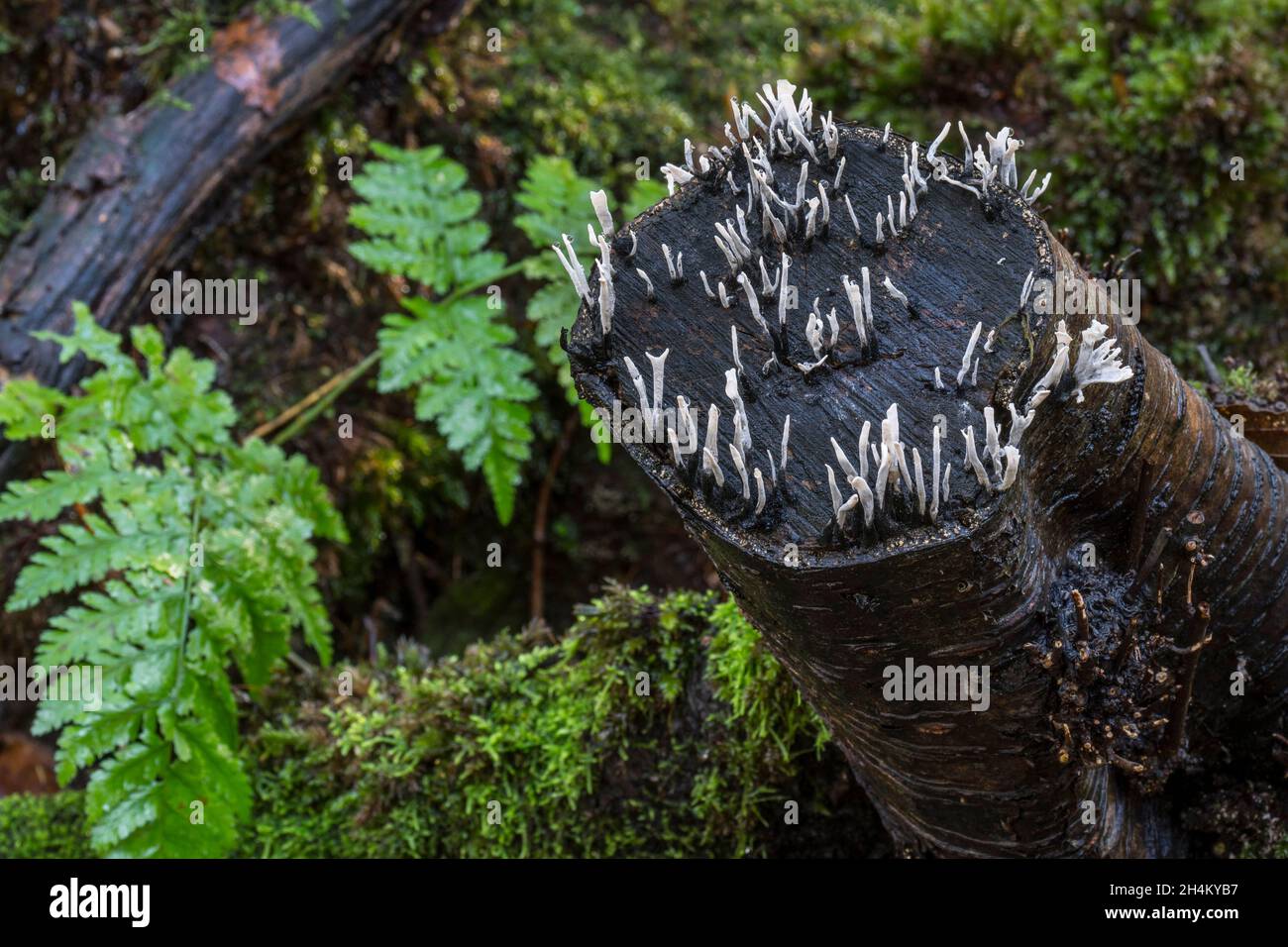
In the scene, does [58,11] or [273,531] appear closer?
[273,531]

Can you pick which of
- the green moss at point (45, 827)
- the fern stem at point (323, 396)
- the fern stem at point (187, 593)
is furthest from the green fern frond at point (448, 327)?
the green moss at point (45, 827)

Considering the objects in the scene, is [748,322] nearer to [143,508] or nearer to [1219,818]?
[1219,818]

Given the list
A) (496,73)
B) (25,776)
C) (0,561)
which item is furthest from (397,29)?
(25,776)

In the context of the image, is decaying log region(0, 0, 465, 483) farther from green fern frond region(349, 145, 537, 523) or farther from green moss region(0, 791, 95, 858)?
green moss region(0, 791, 95, 858)

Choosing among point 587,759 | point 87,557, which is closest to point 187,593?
point 87,557

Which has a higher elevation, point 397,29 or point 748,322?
point 397,29

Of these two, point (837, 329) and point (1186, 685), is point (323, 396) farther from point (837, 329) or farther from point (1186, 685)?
point (1186, 685)
